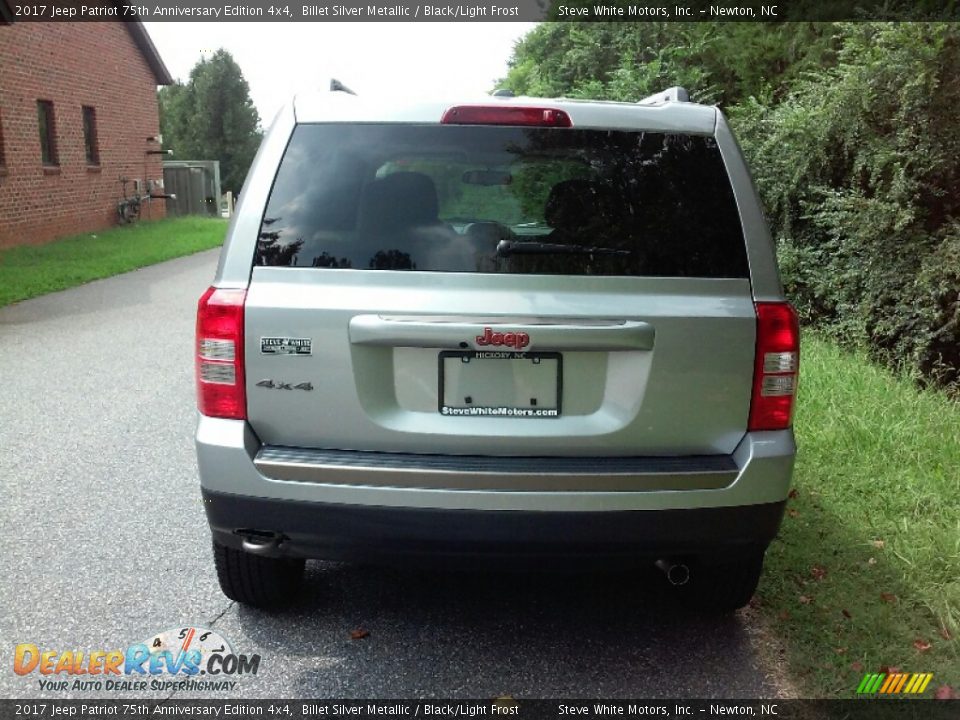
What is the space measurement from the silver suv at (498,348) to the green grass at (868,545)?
69cm

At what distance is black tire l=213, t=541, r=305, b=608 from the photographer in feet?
11.2

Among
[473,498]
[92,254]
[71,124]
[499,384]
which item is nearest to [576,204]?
[499,384]

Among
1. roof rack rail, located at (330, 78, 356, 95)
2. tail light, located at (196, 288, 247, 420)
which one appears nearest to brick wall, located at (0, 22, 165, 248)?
roof rack rail, located at (330, 78, 356, 95)

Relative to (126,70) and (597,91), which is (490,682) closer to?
(597,91)

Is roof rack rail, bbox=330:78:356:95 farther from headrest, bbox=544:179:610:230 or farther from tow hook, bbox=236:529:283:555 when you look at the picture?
tow hook, bbox=236:529:283:555

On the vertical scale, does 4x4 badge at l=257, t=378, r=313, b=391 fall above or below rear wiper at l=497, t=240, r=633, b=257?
below

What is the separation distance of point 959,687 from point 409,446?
2.00 m

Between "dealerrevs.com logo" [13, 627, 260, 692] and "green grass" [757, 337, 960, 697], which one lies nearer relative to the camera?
"dealerrevs.com logo" [13, 627, 260, 692]

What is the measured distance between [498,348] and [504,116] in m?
0.78

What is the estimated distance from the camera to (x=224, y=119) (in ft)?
179

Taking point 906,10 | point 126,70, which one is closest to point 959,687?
point 906,10

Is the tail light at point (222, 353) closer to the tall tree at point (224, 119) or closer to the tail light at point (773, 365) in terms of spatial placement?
the tail light at point (773, 365)

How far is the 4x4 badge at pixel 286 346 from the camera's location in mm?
2859

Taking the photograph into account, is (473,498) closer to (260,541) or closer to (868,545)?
(260,541)
